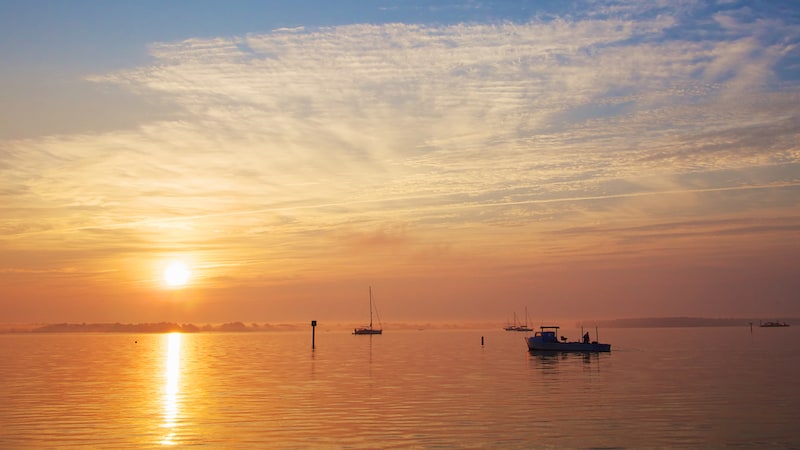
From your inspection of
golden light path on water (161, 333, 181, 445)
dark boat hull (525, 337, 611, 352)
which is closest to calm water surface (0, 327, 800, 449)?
golden light path on water (161, 333, 181, 445)

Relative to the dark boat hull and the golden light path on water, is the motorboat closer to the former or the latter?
the dark boat hull

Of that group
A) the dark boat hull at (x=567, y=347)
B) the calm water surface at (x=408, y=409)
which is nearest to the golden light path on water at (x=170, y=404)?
the calm water surface at (x=408, y=409)

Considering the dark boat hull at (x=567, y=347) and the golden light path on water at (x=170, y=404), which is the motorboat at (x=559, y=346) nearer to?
the dark boat hull at (x=567, y=347)

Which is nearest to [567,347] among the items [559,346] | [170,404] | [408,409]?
[559,346]

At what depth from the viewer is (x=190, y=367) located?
87.5 metres

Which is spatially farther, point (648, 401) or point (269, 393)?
point (269, 393)

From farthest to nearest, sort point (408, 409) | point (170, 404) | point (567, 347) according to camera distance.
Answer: point (567, 347), point (170, 404), point (408, 409)

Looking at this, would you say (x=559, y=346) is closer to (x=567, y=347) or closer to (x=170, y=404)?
(x=567, y=347)

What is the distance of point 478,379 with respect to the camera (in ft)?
217

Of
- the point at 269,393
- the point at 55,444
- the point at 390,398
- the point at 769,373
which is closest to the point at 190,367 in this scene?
the point at 269,393

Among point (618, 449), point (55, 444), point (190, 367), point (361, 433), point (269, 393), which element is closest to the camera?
point (618, 449)

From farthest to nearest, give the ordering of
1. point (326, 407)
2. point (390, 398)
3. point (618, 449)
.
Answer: point (390, 398), point (326, 407), point (618, 449)

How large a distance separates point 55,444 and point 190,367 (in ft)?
183

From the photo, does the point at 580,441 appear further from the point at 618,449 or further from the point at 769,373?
the point at 769,373
